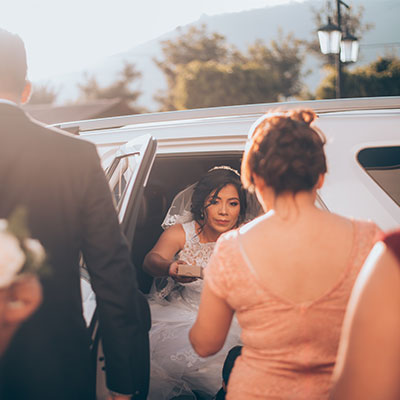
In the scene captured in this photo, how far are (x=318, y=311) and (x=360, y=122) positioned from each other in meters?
1.10

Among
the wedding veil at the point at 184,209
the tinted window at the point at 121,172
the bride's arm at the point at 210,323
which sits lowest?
the wedding veil at the point at 184,209

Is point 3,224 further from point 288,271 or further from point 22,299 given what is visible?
point 288,271

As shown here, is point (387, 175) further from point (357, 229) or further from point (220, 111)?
point (220, 111)

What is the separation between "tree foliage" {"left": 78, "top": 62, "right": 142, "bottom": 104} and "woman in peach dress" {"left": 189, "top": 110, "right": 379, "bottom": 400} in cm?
7656

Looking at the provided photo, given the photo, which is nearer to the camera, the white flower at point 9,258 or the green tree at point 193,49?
the white flower at point 9,258

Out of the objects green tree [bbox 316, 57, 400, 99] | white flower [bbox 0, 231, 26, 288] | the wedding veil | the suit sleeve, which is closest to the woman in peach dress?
the suit sleeve

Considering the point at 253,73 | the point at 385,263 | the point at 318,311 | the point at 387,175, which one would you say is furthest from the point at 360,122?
the point at 253,73

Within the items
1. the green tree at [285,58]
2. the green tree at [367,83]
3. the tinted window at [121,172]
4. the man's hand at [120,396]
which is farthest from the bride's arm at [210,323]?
the green tree at [285,58]

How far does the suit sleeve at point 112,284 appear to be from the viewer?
1716 millimetres

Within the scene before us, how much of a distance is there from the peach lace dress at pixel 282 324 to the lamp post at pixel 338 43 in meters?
9.04

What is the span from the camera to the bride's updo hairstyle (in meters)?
1.56

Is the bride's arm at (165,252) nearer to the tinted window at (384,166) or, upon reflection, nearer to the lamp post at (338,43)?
the tinted window at (384,166)

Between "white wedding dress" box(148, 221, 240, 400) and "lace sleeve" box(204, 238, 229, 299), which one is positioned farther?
"white wedding dress" box(148, 221, 240, 400)

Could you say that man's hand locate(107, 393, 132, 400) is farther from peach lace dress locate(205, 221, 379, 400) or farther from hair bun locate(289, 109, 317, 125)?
hair bun locate(289, 109, 317, 125)
